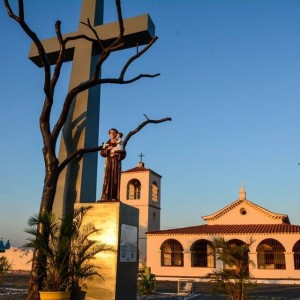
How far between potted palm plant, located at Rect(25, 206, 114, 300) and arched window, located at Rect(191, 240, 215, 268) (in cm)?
2363

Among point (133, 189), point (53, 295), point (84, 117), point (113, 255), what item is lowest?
point (53, 295)

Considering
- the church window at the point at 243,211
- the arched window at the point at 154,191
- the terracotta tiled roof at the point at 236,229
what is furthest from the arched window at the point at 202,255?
the arched window at the point at 154,191

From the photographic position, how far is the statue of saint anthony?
8.44m

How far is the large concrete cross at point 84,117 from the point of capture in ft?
29.9

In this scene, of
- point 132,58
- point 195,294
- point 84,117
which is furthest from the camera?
point 195,294

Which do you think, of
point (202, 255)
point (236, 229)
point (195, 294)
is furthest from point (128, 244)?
point (202, 255)

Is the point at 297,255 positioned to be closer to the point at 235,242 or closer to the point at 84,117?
the point at 235,242

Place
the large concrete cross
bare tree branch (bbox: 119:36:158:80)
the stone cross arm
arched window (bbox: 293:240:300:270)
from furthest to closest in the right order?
arched window (bbox: 293:240:300:270), the stone cross arm, the large concrete cross, bare tree branch (bbox: 119:36:158:80)

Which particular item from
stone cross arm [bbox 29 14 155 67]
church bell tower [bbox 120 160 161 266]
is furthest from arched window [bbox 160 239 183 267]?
stone cross arm [bbox 29 14 155 67]

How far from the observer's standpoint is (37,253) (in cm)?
789

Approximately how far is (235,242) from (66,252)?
26361 mm

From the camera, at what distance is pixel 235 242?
104ft

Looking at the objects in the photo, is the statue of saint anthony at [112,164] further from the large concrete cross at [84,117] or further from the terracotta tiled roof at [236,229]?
the terracotta tiled roof at [236,229]

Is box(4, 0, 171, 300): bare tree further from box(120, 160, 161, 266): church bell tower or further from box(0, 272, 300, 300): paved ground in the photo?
box(120, 160, 161, 266): church bell tower
